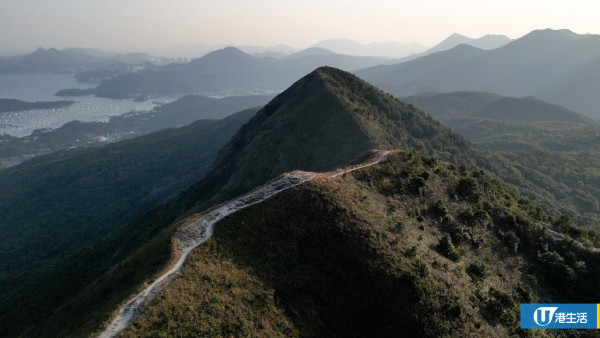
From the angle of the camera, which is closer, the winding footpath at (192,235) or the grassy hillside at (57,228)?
the winding footpath at (192,235)

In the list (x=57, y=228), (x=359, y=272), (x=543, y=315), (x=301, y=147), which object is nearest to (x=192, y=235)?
(x=359, y=272)

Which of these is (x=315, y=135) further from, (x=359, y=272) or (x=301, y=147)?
(x=359, y=272)

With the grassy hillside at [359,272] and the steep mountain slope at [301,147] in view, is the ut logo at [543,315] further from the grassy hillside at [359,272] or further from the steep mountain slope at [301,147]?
the steep mountain slope at [301,147]

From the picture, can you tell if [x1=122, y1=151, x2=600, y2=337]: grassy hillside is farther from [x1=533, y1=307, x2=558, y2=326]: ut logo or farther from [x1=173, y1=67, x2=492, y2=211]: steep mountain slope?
[x1=173, y1=67, x2=492, y2=211]: steep mountain slope

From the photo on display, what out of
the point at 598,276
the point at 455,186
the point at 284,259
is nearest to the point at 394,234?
the point at 284,259

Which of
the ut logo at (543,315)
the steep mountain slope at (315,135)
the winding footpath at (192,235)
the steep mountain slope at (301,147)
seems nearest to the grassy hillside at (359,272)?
the winding footpath at (192,235)

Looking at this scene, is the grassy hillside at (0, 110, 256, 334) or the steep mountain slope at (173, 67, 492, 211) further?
the steep mountain slope at (173, 67, 492, 211)

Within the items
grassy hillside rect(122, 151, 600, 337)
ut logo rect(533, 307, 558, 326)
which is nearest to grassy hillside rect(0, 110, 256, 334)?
grassy hillside rect(122, 151, 600, 337)
